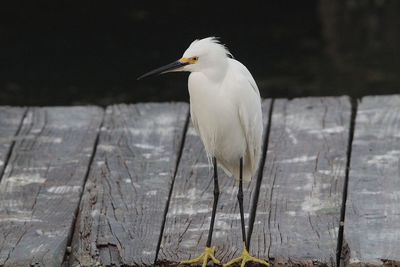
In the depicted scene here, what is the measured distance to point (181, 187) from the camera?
15.5ft

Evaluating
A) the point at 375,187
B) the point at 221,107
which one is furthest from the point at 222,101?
the point at 375,187

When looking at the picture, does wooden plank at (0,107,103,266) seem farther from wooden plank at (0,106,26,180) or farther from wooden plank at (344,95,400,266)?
wooden plank at (344,95,400,266)

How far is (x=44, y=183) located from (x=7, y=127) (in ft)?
2.41

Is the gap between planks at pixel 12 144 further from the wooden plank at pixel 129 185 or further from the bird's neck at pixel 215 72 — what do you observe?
the bird's neck at pixel 215 72

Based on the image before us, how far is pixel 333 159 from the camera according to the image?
16.1ft

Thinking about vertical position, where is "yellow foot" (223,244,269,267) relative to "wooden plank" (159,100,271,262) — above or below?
below

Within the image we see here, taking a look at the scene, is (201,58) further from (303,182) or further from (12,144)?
(12,144)

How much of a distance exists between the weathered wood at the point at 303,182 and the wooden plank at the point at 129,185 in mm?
457

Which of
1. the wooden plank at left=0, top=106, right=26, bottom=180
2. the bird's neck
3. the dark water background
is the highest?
the dark water background

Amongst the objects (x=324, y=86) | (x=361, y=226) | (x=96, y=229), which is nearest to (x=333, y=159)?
(x=361, y=226)

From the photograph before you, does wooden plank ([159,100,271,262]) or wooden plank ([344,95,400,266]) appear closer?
wooden plank ([344,95,400,266])

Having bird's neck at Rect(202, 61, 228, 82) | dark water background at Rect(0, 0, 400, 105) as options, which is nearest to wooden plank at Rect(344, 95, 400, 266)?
bird's neck at Rect(202, 61, 228, 82)

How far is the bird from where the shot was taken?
4090 millimetres

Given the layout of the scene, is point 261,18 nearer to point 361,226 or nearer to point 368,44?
point 368,44
